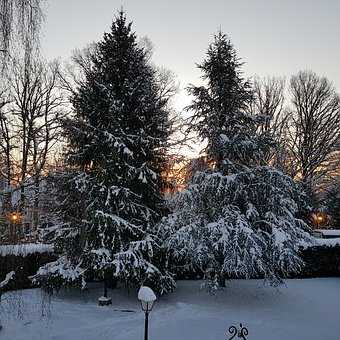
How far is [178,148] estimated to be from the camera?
55.7 ft

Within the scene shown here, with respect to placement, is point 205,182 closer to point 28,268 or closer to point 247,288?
point 247,288

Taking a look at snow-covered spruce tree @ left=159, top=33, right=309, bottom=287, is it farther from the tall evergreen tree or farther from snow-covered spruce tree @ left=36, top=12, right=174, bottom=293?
snow-covered spruce tree @ left=36, top=12, right=174, bottom=293

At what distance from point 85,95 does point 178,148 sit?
6.27 metres

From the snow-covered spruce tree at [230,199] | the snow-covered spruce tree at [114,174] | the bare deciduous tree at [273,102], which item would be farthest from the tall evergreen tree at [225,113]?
the bare deciduous tree at [273,102]

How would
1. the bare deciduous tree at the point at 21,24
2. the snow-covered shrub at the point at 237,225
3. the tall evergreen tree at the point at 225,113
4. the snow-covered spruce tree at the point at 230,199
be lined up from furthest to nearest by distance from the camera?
→ the tall evergreen tree at the point at 225,113, the snow-covered spruce tree at the point at 230,199, the snow-covered shrub at the point at 237,225, the bare deciduous tree at the point at 21,24

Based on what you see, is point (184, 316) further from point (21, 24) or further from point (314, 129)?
point (314, 129)

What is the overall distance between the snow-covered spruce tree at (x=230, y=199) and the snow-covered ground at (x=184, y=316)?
0.83m

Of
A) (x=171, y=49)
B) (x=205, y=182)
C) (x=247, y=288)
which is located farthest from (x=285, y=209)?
(x=171, y=49)

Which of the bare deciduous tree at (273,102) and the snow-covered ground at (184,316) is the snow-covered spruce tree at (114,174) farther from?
the bare deciduous tree at (273,102)

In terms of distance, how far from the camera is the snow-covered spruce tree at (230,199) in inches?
417

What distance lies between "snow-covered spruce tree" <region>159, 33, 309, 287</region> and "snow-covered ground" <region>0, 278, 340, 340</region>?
32.5 inches

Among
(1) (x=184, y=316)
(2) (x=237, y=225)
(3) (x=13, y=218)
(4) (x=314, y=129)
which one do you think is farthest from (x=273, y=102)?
(3) (x=13, y=218)

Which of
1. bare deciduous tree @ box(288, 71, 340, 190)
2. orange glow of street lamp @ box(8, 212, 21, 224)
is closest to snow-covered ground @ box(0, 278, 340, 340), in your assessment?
orange glow of street lamp @ box(8, 212, 21, 224)

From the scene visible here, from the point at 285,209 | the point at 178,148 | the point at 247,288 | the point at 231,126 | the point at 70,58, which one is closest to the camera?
the point at 285,209
